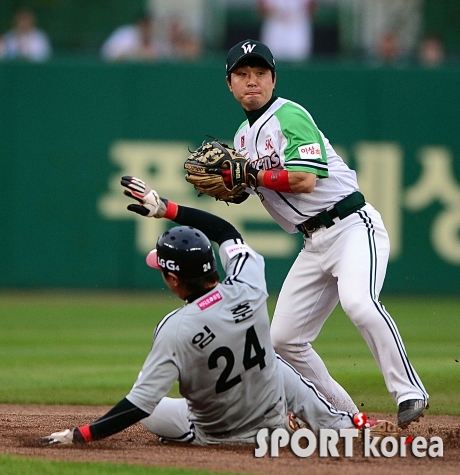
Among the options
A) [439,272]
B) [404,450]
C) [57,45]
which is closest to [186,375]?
[404,450]

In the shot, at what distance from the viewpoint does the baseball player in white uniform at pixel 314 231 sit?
5273 mm

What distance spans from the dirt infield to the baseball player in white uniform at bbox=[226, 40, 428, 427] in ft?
1.57

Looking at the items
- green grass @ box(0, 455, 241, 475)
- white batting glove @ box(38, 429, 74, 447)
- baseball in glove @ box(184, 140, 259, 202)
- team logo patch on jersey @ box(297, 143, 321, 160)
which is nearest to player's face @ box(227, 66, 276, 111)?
baseball in glove @ box(184, 140, 259, 202)

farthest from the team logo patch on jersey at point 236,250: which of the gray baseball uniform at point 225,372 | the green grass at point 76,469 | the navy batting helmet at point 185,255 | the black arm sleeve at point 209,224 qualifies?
the green grass at point 76,469

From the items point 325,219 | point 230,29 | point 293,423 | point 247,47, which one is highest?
point 230,29

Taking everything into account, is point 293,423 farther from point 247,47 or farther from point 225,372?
point 247,47

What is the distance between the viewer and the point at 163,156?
12.9 metres

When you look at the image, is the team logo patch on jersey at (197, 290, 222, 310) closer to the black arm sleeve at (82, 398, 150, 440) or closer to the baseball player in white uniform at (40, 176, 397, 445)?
the baseball player in white uniform at (40, 176, 397, 445)

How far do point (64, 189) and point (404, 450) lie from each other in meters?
8.61

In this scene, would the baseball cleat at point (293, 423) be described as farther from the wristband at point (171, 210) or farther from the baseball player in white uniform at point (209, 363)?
the wristband at point (171, 210)

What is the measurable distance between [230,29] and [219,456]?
12.5m

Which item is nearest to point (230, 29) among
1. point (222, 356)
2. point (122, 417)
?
point (222, 356)

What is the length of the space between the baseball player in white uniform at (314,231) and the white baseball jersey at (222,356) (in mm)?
637

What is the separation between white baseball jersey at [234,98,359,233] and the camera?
17.7 ft
